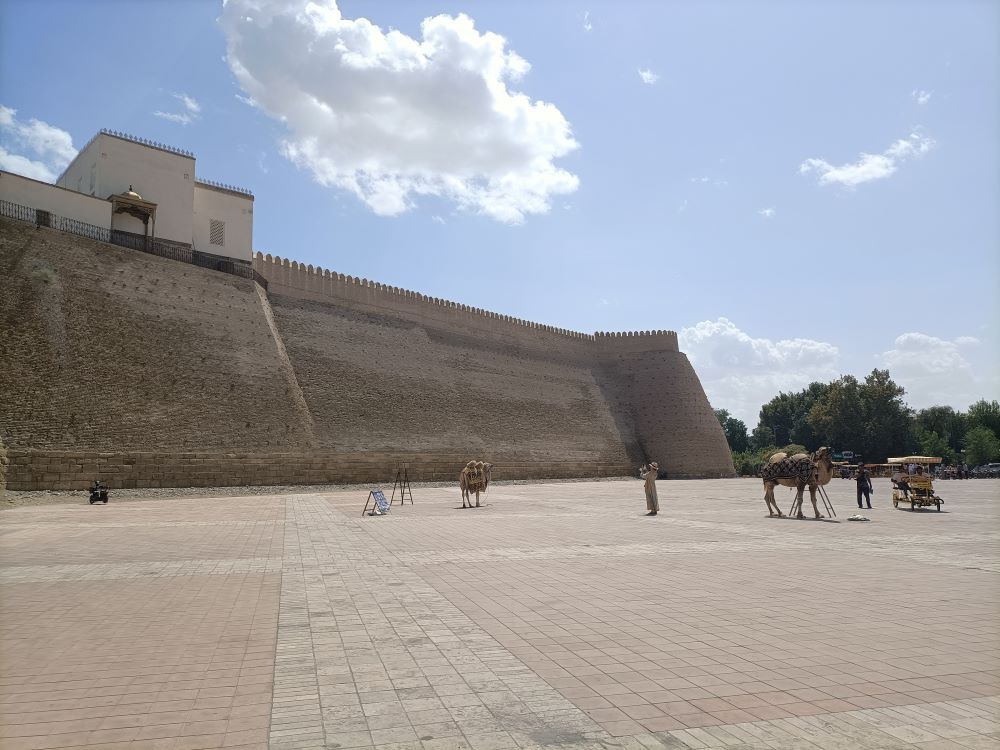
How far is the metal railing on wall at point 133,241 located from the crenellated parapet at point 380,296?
106 centimetres

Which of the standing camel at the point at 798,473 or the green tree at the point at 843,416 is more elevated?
the green tree at the point at 843,416

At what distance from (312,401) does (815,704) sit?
23.6 meters

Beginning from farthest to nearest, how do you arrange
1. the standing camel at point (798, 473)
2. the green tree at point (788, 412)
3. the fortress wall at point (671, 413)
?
the green tree at point (788, 412), the fortress wall at point (671, 413), the standing camel at point (798, 473)

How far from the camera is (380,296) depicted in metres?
31.9

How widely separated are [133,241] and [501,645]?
25.3 metres

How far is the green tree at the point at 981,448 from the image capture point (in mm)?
50938

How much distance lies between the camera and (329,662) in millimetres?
3562

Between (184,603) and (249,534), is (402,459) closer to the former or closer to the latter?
(249,534)

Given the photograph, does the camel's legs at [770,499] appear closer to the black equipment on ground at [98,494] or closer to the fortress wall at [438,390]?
the black equipment on ground at [98,494]

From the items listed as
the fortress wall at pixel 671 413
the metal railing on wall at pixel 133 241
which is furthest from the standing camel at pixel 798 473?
the fortress wall at pixel 671 413

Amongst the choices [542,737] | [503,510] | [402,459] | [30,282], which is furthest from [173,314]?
[542,737]

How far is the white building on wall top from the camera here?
→ 23969mm

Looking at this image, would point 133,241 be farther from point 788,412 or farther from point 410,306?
point 788,412

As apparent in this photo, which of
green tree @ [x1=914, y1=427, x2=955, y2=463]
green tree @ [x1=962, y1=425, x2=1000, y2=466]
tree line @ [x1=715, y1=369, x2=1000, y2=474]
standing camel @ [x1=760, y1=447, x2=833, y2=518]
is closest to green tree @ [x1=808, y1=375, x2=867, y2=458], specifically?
tree line @ [x1=715, y1=369, x2=1000, y2=474]
